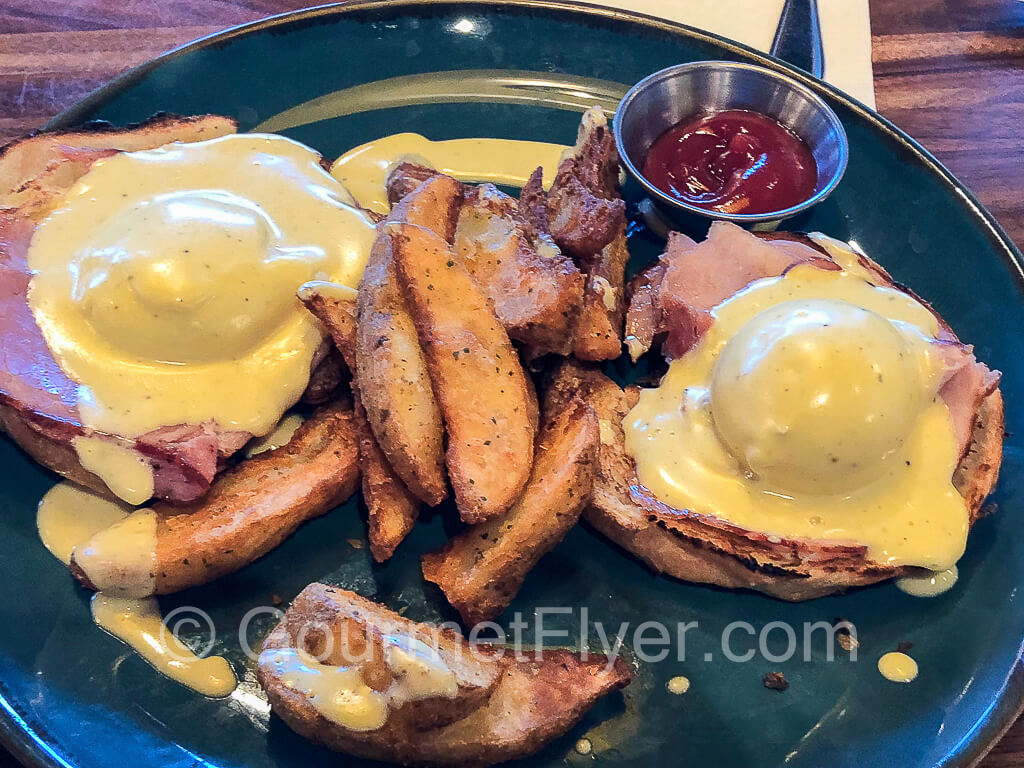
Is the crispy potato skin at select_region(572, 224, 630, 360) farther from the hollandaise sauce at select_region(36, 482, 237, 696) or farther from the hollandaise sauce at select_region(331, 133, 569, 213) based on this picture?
the hollandaise sauce at select_region(36, 482, 237, 696)

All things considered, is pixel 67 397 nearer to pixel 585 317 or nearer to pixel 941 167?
pixel 585 317

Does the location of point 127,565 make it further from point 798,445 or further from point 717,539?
point 798,445

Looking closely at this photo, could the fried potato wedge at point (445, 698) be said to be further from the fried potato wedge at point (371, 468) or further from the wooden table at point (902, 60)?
the wooden table at point (902, 60)

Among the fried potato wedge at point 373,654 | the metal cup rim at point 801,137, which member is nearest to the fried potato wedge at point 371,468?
the fried potato wedge at point 373,654

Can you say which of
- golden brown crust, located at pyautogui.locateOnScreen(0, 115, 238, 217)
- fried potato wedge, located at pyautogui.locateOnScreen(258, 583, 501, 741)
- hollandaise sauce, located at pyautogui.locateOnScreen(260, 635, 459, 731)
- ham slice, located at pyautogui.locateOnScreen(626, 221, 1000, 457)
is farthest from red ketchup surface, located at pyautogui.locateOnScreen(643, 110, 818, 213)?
hollandaise sauce, located at pyautogui.locateOnScreen(260, 635, 459, 731)

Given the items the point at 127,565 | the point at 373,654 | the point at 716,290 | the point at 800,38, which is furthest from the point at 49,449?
the point at 800,38
